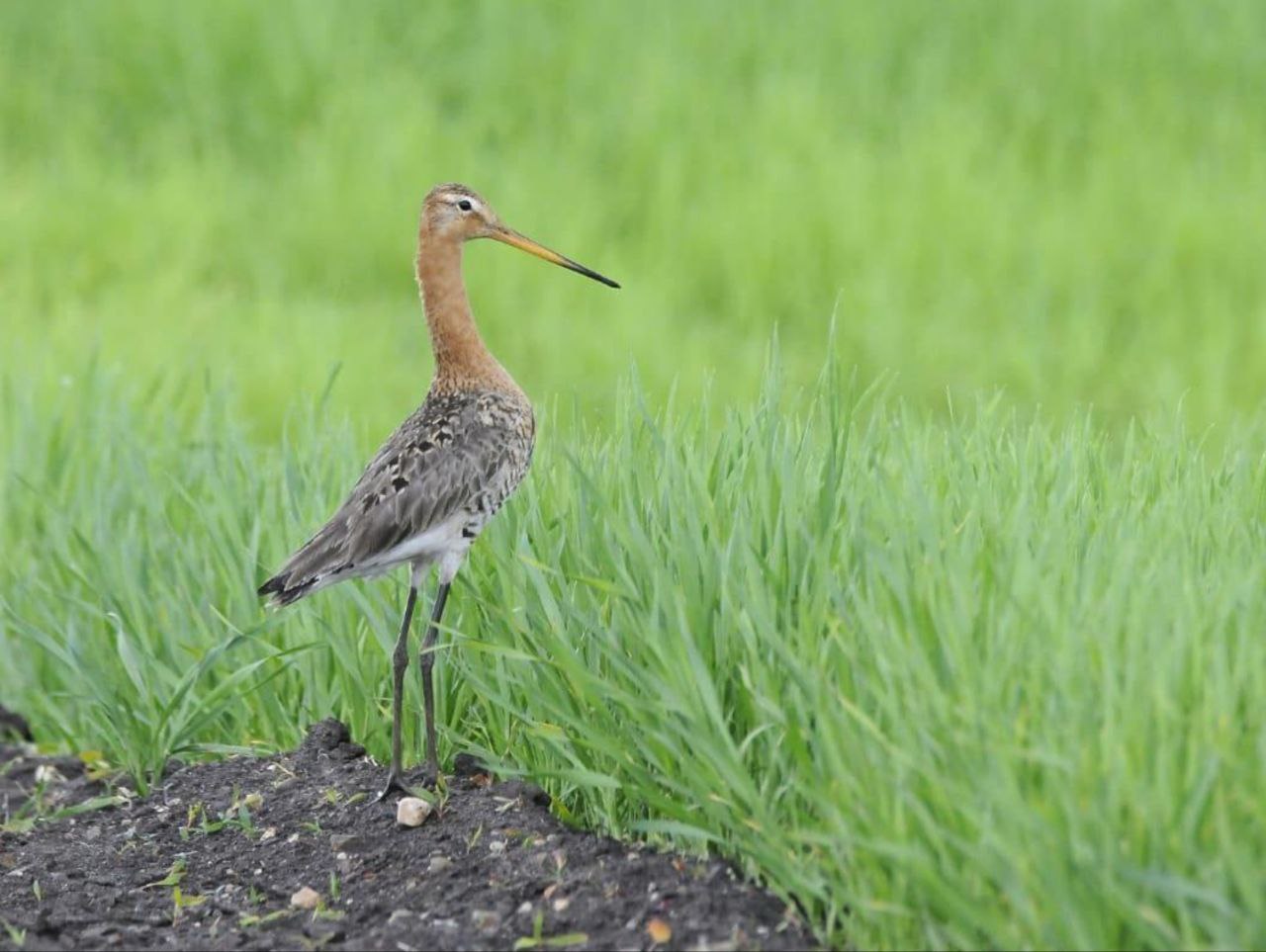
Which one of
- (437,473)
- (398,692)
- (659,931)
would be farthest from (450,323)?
(659,931)

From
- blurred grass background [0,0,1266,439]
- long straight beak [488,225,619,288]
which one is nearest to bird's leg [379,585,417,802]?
long straight beak [488,225,619,288]

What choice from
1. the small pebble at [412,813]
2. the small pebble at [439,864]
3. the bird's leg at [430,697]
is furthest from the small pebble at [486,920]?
the bird's leg at [430,697]

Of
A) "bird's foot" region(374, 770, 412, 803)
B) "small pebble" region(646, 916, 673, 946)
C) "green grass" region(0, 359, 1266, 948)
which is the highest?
"green grass" region(0, 359, 1266, 948)

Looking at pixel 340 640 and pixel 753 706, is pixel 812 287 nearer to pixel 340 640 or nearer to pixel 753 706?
pixel 340 640

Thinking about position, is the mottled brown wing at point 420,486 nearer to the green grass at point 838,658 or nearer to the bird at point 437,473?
the bird at point 437,473

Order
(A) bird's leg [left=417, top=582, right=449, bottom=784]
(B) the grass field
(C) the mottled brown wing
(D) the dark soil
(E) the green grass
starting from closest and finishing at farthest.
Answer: (E) the green grass, (B) the grass field, (D) the dark soil, (C) the mottled brown wing, (A) bird's leg [left=417, top=582, right=449, bottom=784]

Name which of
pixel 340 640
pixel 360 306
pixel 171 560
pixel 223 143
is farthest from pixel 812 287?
pixel 340 640

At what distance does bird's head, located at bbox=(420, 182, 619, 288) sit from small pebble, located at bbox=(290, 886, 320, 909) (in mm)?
1514

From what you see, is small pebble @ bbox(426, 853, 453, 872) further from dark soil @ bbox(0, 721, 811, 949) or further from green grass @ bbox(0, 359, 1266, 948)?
green grass @ bbox(0, 359, 1266, 948)

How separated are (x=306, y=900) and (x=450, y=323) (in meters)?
1.35

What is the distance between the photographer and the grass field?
3492 millimetres

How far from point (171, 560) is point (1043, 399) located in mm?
4382

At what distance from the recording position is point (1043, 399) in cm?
A: 899

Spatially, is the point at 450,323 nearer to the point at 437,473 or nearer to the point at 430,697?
the point at 437,473
